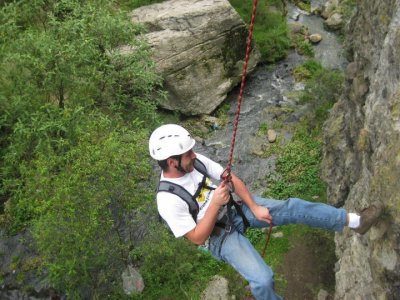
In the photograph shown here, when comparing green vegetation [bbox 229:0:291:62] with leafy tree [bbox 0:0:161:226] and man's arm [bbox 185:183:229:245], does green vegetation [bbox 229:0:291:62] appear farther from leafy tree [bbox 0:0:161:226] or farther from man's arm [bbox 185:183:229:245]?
man's arm [bbox 185:183:229:245]

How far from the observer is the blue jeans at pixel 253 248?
593 centimetres

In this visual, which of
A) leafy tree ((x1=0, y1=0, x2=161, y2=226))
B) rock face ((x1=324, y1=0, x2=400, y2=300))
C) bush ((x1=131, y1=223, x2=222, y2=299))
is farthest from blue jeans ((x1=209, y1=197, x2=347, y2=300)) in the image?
bush ((x1=131, y1=223, x2=222, y2=299))

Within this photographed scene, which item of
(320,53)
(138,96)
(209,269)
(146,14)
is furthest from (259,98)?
(209,269)

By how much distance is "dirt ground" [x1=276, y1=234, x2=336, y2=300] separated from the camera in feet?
39.0

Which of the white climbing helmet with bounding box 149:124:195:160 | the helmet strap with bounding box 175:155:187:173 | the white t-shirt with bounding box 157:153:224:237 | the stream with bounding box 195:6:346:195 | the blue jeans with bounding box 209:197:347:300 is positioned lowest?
the stream with bounding box 195:6:346:195

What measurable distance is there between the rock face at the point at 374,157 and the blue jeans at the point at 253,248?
0.72 meters

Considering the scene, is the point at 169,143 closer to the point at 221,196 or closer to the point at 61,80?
the point at 221,196

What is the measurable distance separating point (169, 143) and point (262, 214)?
1610 millimetres

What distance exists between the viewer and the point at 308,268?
12.5 metres

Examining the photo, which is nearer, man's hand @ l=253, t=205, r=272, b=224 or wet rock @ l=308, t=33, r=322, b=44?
man's hand @ l=253, t=205, r=272, b=224

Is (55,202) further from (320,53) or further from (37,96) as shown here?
(320,53)

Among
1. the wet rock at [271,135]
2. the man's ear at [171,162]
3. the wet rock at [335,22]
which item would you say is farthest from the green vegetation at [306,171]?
the man's ear at [171,162]

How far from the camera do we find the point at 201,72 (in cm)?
1981

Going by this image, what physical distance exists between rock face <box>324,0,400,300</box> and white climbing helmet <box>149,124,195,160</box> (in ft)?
8.98
